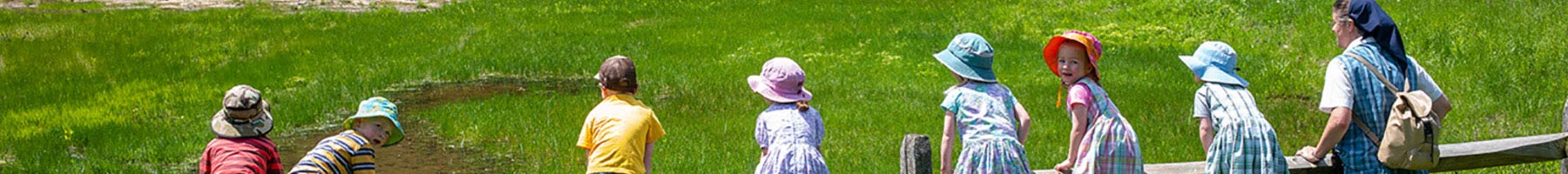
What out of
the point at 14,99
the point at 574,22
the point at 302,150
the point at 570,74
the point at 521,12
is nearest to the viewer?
the point at 302,150

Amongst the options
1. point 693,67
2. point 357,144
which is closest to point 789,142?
point 357,144

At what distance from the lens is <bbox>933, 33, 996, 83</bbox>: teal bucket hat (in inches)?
281

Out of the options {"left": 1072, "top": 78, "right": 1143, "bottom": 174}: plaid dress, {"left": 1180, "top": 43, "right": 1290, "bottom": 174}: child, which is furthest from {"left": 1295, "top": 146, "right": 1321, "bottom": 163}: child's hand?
{"left": 1072, "top": 78, "right": 1143, "bottom": 174}: plaid dress

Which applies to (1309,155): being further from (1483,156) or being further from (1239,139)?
(1483,156)

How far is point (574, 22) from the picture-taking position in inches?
942

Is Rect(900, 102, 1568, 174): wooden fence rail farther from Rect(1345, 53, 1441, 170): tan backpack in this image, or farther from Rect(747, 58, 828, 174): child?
Rect(747, 58, 828, 174): child

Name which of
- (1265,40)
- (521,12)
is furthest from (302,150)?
(521,12)

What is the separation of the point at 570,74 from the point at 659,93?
2351 millimetres

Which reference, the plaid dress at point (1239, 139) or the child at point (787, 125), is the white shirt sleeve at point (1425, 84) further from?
the child at point (787, 125)

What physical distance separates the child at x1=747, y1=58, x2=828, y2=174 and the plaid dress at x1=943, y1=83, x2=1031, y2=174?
24.0 inches

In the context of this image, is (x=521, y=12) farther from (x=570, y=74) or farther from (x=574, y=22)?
(x=570, y=74)

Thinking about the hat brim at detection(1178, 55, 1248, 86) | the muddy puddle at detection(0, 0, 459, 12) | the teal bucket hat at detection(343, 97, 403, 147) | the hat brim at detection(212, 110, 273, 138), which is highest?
the hat brim at detection(1178, 55, 1248, 86)

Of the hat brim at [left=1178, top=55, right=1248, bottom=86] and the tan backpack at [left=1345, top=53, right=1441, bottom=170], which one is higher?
the hat brim at [left=1178, top=55, right=1248, bottom=86]

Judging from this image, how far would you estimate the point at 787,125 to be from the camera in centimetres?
695
